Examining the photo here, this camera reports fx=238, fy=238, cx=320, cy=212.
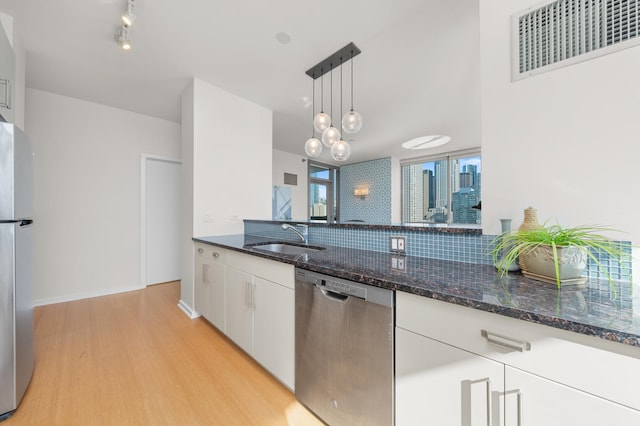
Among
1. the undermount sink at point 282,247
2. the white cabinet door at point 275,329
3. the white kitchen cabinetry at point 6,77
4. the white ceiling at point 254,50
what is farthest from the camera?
the undermount sink at point 282,247

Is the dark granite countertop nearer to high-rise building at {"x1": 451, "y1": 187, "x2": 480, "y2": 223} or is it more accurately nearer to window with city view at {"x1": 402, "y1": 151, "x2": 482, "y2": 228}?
window with city view at {"x1": 402, "y1": 151, "x2": 482, "y2": 228}

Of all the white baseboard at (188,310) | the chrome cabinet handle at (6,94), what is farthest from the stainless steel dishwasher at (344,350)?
the chrome cabinet handle at (6,94)

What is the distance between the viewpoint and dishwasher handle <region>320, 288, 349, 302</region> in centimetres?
114

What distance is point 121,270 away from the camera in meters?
3.31

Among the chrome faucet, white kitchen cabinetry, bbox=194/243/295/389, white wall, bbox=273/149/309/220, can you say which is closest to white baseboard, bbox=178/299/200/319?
white kitchen cabinetry, bbox=194/243/295/389

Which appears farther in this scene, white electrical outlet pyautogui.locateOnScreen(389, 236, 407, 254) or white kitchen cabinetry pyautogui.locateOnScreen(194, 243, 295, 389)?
white electrical outlet pyautogui.locateOnScreen(389, 236, 407, 254)

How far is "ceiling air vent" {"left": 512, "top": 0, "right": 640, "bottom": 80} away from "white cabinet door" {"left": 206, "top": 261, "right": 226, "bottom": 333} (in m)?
2.41

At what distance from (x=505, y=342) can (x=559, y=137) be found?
970 mm

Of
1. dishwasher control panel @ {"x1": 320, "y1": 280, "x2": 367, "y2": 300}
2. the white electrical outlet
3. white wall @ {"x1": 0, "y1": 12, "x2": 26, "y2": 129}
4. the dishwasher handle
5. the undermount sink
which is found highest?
white wall @ {"x1": 0, "y1": 12, "x2": 26, "y2": 129}

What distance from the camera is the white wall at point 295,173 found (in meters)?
5.25

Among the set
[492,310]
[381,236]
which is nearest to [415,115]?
[381,236]

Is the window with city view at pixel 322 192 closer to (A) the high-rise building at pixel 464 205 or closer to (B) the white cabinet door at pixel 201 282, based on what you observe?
(A) the high-rise building at pixel 464 205

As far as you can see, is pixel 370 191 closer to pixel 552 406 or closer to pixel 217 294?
pixel 217 294

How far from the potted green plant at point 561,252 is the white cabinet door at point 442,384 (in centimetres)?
46
